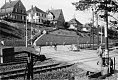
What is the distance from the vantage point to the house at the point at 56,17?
82.5m

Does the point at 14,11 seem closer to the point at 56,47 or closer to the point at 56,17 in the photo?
the point at 56,17

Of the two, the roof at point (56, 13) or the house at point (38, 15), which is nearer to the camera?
the house at point (38, 15)

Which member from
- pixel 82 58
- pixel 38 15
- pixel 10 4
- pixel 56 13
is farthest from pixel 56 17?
pixel 82 58

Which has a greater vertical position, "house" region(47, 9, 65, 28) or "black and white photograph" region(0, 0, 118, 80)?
"house" region(47, 9, 65, 28)

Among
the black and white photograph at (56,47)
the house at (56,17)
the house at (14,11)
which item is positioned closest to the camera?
→ the black and white photograph at (56,47)

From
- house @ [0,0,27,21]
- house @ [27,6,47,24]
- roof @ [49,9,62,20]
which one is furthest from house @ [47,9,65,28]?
house @ [0,0,27,21]

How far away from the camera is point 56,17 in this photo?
274 ft

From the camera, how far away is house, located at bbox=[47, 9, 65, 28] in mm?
82500

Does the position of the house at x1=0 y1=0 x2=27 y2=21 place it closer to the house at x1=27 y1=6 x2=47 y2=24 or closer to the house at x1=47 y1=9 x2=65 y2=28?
the house at x1=27 y1=6 x2=47 y2=24

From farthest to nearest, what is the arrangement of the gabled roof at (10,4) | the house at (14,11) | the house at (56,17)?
1. the house at (56,17)
2. the gabled roof at (10,4)
3. the house at (14,11)

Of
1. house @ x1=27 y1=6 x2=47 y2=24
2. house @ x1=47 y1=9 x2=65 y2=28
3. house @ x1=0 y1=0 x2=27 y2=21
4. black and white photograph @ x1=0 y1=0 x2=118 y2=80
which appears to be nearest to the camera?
black and white photograph @ x1=0 y1=0 x2=118 y2=80

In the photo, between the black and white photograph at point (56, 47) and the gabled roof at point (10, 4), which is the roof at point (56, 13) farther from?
the gabled roof at point (10, 4)

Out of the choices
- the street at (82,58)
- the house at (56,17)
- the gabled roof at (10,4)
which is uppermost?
the gabled roof at (10,4)

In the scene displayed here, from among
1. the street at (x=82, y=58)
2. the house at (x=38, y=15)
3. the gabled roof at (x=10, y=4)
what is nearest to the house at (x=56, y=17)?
the house at (x=38, y=15)
